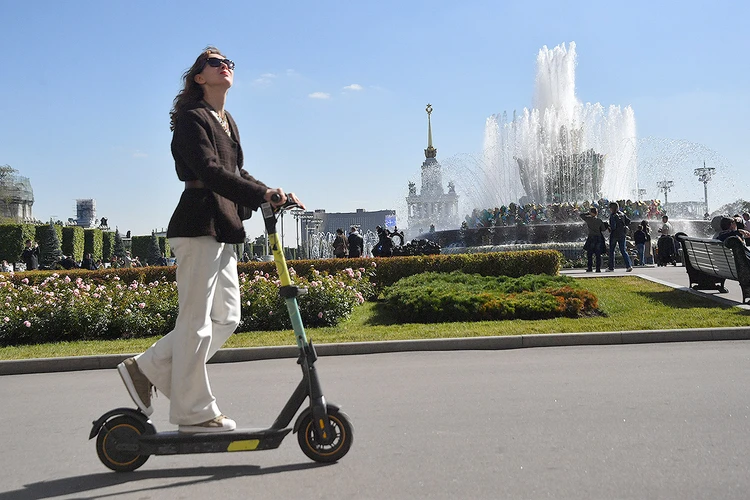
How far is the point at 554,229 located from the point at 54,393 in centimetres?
2689

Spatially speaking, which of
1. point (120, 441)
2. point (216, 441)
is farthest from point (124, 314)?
point (216, 441)

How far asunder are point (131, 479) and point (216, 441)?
48 centimetres

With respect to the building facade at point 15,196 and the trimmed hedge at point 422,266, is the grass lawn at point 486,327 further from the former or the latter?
the building facade at point 15,196

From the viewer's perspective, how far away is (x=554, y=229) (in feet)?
105

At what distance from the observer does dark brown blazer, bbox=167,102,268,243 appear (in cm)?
385

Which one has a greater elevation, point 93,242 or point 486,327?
point 93,242

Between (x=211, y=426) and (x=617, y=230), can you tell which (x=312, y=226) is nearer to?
(x=617, y=230)

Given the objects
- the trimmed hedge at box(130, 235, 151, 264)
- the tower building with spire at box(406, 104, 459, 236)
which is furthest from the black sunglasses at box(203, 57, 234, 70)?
the trimmed hedge at box(130, 235, 151, 264)

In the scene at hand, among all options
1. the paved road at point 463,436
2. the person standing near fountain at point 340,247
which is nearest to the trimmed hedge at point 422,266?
the person standing near fountain at point 340,247

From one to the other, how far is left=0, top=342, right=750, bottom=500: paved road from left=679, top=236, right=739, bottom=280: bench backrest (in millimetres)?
4517

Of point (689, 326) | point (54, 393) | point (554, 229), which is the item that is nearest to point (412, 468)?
point (54, 393)

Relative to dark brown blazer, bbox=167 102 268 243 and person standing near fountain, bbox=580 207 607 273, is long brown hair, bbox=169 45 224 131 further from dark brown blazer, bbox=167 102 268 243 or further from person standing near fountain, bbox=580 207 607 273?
person standing near fountain, bbox=580 207 607 273

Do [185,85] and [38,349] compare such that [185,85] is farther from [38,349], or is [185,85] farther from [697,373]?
[38,349]

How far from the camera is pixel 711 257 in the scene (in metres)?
12.5
